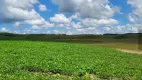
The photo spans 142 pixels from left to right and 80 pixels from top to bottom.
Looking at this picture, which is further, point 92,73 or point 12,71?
point 92,73

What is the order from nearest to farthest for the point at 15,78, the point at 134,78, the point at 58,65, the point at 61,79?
1. the point at 15,78
2. the point at 61,79
3. the point at 134,78
4. the point at 58,65

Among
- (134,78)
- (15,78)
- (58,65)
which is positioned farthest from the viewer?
(58,65)

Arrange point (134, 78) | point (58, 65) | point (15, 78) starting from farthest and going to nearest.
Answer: point (58, 65), point (134, 78), point (15, 78)

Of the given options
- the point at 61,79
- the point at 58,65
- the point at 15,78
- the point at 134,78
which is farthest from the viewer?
the point at 58,65

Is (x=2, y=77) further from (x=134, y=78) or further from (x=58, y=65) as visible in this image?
(x=134, y=78)

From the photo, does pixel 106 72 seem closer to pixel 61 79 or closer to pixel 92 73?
pixel 92 73

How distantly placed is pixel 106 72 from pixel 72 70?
2755 millimetres

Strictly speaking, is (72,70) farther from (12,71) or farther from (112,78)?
(12,71)

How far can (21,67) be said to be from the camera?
23.4 meters

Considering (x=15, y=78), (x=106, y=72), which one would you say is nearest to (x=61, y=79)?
(x=15, y=78)

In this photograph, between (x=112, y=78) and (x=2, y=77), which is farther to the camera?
(x=112, y=78)

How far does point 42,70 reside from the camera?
23.3m

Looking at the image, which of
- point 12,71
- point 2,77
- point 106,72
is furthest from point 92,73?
point 2,77

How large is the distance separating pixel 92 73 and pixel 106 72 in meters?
1.11
